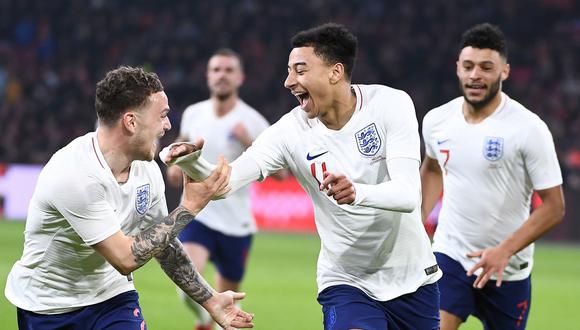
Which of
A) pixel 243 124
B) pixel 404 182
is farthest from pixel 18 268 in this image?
pixel 243 124

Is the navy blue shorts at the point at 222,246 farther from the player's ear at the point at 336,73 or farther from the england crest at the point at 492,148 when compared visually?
the player's ear at the point at 336,73

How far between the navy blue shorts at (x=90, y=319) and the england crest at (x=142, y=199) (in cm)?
51

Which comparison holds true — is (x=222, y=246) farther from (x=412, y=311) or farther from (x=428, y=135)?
(x=412, y=311)

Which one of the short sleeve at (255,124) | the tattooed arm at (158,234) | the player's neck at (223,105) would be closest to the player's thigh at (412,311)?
the tattooed arm at (158,234)

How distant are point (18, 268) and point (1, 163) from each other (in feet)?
49.7

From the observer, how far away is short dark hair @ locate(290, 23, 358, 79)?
505 centimetres

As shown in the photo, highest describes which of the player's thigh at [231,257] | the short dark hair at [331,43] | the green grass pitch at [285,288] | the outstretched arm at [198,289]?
the short dark hair at [331,43]

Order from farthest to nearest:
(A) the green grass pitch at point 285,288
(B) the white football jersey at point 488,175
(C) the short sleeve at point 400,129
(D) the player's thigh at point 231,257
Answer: (A) the green grass pitch at point 285,288 → (D) the player's thigh at point 231,257 → (B) the white football jersey at point 488,175 → (C) the short sleeve at point 400,129

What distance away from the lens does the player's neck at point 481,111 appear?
6352 millimetres

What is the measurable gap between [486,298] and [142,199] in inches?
102

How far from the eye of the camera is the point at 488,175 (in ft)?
20.4

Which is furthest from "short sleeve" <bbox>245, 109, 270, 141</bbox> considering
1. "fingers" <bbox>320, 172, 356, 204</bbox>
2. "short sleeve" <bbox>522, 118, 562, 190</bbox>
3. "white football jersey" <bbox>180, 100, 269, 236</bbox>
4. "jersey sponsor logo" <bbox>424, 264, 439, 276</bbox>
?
"fingers" <bbox>320, 172, 356, 204</bbox>

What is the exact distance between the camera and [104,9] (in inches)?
996

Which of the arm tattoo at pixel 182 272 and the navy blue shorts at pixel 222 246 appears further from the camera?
the navy blue shorts at pixel 222 246
